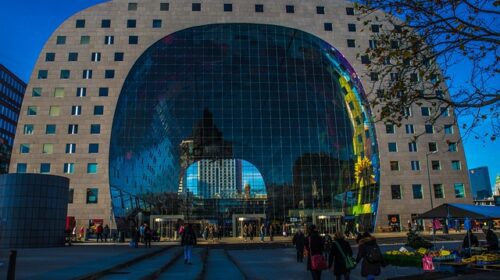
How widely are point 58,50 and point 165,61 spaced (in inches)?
646

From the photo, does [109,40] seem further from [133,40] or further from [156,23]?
[156,23]

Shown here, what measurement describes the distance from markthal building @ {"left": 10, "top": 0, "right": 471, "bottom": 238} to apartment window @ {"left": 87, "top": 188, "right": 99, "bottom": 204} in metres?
2.46

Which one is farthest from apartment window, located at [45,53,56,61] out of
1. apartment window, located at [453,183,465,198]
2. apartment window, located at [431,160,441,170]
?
apartment window, located at [453,183,465,198]

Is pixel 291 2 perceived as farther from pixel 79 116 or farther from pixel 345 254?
pixel 345 254

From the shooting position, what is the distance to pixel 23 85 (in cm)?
11669

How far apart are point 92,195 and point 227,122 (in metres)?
22.1

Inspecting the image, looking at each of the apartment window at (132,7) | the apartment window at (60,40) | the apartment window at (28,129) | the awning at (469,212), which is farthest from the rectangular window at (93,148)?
the awning at (469,212)

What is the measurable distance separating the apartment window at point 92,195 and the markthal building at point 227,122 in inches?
96.7

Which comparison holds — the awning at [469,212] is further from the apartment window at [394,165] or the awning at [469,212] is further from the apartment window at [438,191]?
the apartment window at [438,191]

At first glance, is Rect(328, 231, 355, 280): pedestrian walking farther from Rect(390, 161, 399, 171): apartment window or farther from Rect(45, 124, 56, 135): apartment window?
Rect(45, 124, 56, 135): apartment window

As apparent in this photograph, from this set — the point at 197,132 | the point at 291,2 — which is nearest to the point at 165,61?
the point at 197,132

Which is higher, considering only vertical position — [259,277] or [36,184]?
[36,184]

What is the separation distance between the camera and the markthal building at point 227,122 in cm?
5934

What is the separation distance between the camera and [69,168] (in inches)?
A: 2256
